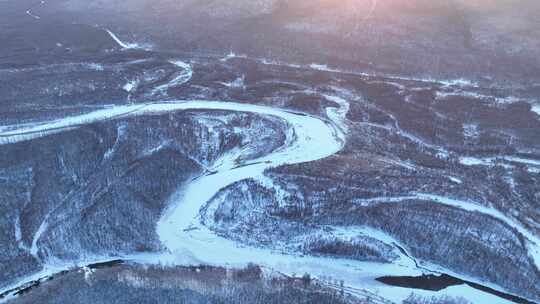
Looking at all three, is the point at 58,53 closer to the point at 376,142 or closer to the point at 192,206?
the point at 192,206

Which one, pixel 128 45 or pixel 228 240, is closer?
pixel 228 240

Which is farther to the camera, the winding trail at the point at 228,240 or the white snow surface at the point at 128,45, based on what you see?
the white snow surface at the point at 128,45

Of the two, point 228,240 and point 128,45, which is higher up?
point 128,45

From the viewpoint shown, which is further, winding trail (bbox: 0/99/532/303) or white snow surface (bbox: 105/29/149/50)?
white snow surface (bbox: 105/29/149/50)

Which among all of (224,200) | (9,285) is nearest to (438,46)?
(224,200)

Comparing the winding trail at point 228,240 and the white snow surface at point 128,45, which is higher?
the white snow surface at point 128,45

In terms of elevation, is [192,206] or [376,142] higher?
[376,142]

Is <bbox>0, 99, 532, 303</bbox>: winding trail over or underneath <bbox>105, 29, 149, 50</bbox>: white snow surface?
underneath

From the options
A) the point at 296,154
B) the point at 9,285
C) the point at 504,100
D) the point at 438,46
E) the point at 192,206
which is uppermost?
the point at 438,46
